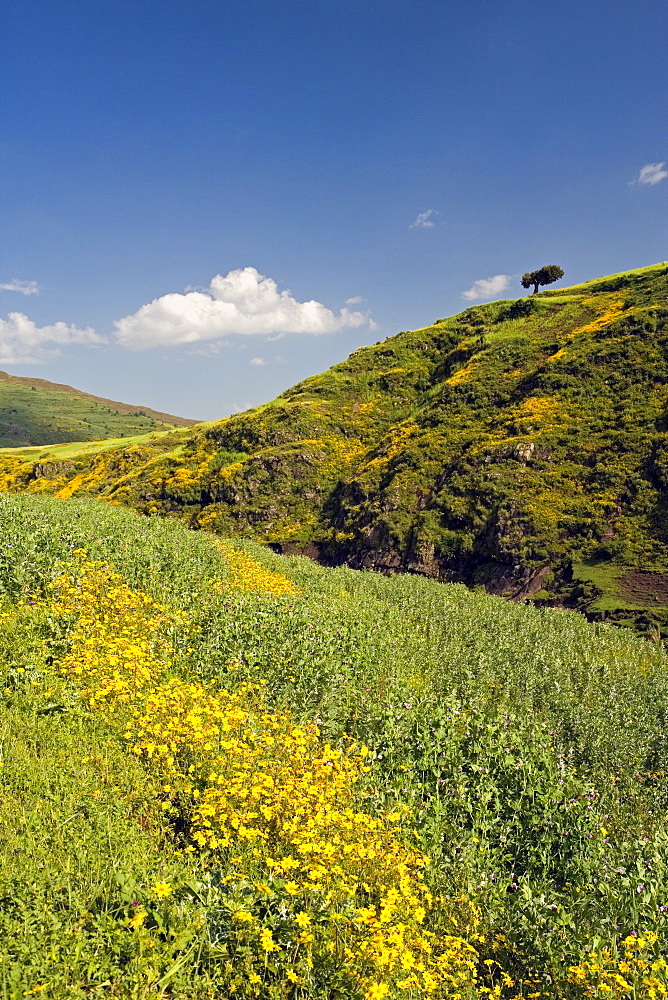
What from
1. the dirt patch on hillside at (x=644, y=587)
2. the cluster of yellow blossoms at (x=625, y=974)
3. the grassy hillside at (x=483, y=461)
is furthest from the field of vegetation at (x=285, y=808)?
the grassy hillside at (x=483, y=461)

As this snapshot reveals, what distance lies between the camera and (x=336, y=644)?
1165cm

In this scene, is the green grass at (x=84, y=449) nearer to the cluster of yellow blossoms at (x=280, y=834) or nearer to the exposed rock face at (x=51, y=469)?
the exposed rock face at (x=51, y=469)

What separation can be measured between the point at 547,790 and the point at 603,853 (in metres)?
1.06

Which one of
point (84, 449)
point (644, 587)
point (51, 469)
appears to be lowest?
point (51, 469)

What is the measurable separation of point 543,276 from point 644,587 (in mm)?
55602

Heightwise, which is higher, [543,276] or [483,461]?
[543,276]

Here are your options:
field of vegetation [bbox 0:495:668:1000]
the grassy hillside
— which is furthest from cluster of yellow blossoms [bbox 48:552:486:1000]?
the grassy hillside

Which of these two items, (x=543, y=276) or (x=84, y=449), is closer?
(x=543, y=276)

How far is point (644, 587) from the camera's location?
2789cm

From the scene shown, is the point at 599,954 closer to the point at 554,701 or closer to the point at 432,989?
the point at 432,989

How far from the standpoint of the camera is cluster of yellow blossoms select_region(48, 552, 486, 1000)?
4.36 metres

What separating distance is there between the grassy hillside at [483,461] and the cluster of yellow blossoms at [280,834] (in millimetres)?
24574

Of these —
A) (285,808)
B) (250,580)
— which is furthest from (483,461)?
(285,808)

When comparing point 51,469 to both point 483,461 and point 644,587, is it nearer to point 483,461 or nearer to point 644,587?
point 483,461
